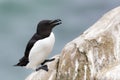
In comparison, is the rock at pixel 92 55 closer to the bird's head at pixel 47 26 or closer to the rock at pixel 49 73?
the rock at pixel 49 73

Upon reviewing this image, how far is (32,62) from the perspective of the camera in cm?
1163

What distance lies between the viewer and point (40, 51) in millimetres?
11273

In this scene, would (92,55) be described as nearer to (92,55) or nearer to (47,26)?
(92,55)

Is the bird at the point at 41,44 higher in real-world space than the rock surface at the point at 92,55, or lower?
higher

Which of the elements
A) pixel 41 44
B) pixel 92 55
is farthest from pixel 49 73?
pixel 92 55

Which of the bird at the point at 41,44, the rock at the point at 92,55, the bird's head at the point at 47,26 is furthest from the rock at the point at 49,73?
the bird's head at the point at 47,26

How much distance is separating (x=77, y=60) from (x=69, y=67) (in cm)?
23

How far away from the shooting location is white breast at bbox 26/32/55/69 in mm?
10938

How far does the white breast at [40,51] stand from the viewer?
10.9m

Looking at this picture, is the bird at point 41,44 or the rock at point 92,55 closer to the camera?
the rock at point 92,55

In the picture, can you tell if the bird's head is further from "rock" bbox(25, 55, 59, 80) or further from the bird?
"rock" bbox(25, 55, 59, 80)

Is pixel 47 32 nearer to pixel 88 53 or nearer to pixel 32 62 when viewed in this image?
pixel 32 62

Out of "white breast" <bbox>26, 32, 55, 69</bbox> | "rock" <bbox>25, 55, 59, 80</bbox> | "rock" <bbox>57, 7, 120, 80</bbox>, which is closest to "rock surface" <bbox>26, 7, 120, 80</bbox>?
"rock" <bbox>57, 7, 120, 80</bbox>

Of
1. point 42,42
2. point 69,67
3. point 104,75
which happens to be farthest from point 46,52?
point 104,75
